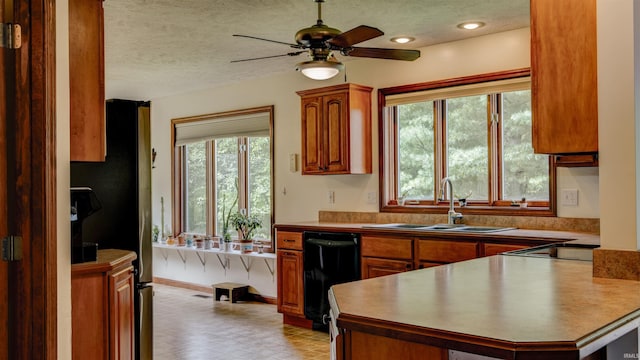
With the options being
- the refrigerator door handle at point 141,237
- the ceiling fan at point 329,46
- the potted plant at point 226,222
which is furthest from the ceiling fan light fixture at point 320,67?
the potted plant at point 226,222

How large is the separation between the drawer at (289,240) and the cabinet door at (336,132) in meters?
0.65

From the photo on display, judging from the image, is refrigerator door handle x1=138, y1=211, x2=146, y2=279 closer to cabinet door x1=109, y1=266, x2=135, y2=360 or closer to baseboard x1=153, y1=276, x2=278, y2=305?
cabinet door x1=109, y1=266, x2=135, y2=360

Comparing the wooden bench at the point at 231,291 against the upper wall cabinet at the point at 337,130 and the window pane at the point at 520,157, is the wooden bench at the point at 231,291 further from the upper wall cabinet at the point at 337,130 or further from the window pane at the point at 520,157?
the window pane at the point at 520,157

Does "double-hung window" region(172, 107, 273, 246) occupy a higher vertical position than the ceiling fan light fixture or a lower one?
lower

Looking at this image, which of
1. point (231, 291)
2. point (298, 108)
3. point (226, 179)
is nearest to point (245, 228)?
point (231, 291)

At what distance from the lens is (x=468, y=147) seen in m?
4.86

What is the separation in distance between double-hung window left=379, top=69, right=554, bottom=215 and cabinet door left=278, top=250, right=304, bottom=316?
0.96 meters

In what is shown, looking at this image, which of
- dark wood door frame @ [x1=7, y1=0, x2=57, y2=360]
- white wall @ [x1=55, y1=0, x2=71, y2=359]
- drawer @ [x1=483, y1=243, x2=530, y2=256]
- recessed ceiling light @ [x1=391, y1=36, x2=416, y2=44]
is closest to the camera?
dark wood door frame @ [x1=7, y1=0, x2=57, y2=360]

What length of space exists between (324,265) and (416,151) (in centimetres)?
129

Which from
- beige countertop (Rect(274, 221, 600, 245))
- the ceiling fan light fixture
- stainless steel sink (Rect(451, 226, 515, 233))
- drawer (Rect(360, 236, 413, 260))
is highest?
the ceiling fan light fixture

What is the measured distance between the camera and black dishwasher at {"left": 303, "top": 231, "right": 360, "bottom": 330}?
15.6ft

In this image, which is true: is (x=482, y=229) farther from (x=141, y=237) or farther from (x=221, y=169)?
(x=221, y=169)

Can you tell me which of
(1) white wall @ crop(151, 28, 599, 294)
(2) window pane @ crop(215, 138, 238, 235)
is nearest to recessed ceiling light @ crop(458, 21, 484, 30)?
(1) white wall @ crop(151, 28, 599, 294)

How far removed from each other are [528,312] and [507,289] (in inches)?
12.9
